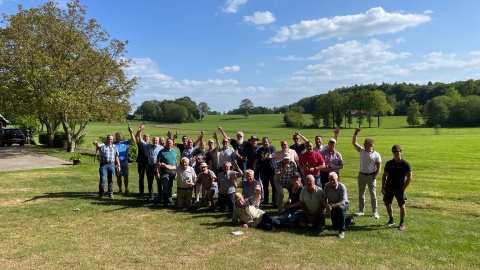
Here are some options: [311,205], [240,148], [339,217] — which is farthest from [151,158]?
[339,217]

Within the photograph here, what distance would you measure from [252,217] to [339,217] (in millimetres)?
1913

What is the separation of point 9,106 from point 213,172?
2383 centimetres

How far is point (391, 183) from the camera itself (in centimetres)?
766

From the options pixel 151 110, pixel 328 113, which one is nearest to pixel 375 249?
pixel 328 113

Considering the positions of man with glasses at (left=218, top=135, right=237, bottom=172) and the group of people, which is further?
man with glasses at (left=218, top=135, right=237, bottom=172)

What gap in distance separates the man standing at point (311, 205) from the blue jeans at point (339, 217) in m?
0.24

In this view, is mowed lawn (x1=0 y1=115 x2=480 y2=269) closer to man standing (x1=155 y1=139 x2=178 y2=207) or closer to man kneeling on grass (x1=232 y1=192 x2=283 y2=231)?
man kneeling on grass (x1=232 y1=192 x2=283 y2=231)

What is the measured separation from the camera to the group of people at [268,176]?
756 centimetres

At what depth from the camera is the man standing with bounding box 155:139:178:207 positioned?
965 cm

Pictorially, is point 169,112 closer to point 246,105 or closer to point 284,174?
point 246,105

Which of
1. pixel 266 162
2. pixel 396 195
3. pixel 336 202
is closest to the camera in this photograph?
pixel 336 202

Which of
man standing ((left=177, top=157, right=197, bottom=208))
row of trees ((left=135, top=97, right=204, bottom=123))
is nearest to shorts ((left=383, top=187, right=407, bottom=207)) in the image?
Result: man standing ((left=177, top=157, right=197, bottom=208))

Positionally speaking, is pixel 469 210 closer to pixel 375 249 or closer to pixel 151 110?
pixel 375 249

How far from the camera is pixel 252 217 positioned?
776cm
